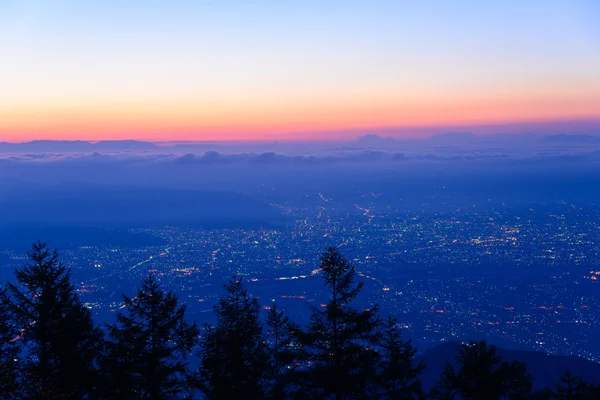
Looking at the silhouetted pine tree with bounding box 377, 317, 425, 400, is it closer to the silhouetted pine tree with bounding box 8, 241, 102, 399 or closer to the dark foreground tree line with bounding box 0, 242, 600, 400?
the dark foreground tree line with bounding box 0, 242, 600, 400

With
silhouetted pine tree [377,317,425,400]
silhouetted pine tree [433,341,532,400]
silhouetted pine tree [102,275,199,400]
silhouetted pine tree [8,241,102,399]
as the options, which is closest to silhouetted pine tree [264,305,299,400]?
silhouetted pine tree [102,275,199,400]

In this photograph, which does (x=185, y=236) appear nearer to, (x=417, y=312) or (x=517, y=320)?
(x=417, y=312)

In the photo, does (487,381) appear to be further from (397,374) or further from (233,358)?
(233,358)

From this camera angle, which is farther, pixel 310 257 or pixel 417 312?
pixel 310 257

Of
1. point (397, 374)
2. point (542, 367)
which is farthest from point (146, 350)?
point (542, 367)

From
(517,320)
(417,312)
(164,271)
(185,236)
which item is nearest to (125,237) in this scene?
(185,236)
